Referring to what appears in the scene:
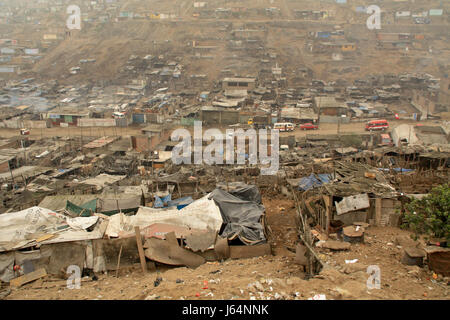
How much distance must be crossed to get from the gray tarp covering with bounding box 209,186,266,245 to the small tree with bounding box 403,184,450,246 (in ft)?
9.63

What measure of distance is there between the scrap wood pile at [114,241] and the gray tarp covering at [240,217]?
22mm

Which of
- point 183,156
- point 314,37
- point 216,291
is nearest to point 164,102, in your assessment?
point 183,156

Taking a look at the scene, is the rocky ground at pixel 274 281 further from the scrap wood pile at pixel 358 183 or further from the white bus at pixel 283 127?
the white bus at pixel 283 127

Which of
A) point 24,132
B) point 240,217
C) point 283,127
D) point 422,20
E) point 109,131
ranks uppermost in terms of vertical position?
point 422,20

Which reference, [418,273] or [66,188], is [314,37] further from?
[418,273]

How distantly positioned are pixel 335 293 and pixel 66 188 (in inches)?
426

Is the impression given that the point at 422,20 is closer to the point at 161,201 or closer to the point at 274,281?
the point at 161,201

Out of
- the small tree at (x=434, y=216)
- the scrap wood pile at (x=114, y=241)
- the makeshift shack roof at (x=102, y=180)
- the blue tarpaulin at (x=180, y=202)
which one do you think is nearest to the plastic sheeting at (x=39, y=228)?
the scrap wood pile at (x=114, y=241)

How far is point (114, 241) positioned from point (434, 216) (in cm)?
571

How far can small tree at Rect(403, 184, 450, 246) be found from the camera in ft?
19.3

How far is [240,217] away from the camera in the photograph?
→ 879 centimetres

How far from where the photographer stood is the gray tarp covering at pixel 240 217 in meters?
7.77

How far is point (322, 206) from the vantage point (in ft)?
27.2

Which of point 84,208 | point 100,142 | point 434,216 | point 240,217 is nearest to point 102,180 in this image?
point 84,208
